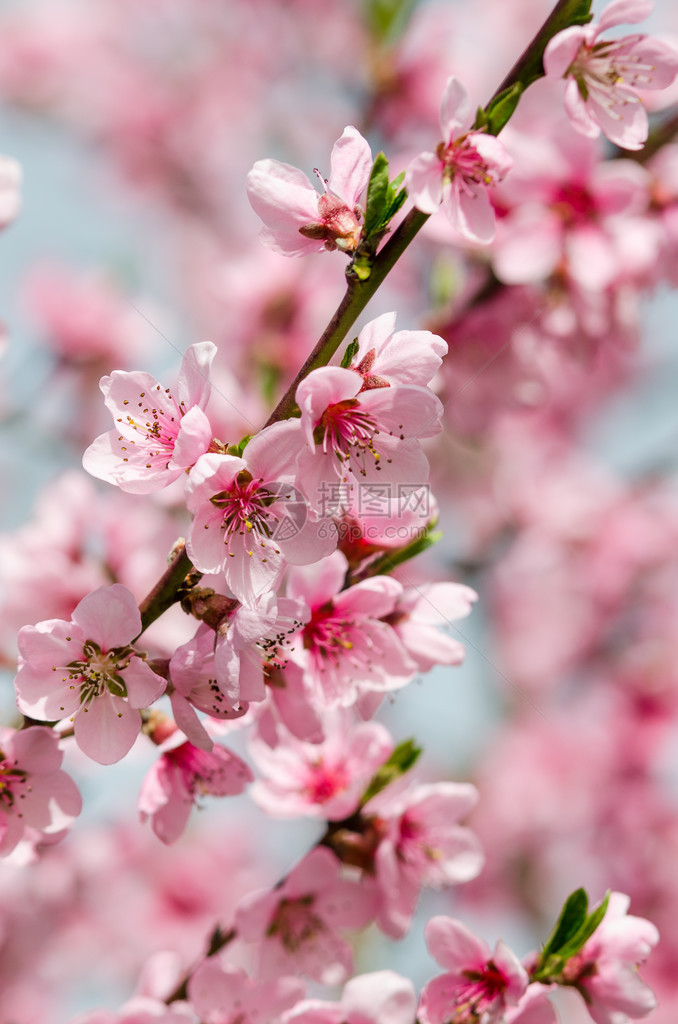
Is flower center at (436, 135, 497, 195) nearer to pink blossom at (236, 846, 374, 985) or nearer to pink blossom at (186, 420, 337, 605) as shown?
pink blossom at (186, 420, 337, 605)

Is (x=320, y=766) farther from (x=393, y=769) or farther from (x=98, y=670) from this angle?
(x=98, y=670)

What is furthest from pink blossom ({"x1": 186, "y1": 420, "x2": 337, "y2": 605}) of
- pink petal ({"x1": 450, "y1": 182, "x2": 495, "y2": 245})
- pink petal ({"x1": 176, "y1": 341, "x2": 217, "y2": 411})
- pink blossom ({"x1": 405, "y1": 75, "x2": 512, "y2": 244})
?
pink petal ({"x1": 450, "y1": 182, "x2": 495, "y2": 245})

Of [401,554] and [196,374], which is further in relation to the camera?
[401,554]

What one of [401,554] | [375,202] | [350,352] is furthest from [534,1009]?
[375,202]

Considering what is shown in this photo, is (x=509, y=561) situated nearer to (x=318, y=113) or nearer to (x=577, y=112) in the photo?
(x=318, y=113)

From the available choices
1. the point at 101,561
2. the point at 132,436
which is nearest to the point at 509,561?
the point at 101,561

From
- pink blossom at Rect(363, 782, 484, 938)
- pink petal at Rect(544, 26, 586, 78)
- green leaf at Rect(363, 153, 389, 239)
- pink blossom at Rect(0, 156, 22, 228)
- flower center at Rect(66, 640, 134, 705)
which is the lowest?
pink blossom at Rect(363, 782, 484, 938)
